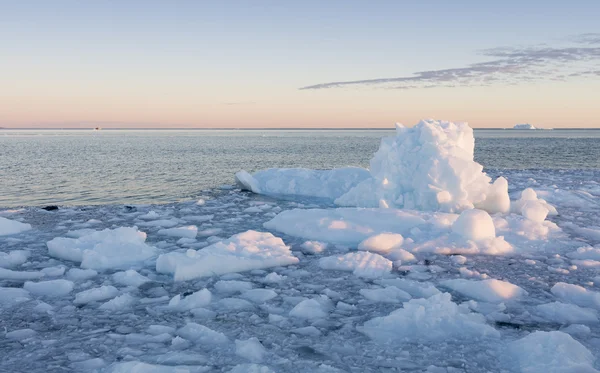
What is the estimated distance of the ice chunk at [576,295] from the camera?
195 inches

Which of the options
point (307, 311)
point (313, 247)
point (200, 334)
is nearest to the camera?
point (200, 334)

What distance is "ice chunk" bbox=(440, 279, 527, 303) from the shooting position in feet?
16.8

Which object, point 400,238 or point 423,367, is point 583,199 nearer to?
point 400,238

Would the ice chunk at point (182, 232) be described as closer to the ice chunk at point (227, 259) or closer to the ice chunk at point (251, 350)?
the ice chunk at point (227, 259)

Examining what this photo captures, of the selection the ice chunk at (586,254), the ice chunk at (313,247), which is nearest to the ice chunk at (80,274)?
the ice chunk at (313,247)

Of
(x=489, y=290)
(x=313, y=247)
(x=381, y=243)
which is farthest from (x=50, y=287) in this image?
→ (x=489, y=290)

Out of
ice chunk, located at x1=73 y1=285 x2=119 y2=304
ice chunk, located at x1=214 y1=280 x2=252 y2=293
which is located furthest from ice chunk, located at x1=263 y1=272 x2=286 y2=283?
ice chunk, located at x1=73 y1=285 x2=119 y2=304

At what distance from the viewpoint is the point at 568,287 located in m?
5.21

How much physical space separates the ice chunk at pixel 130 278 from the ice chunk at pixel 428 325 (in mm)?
2971

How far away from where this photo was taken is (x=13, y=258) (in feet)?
21.8

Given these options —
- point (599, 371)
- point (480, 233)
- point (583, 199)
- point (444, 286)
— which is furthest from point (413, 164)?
point (599, 371)

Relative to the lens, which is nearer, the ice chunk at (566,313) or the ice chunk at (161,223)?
the ice chunk at (566,313)

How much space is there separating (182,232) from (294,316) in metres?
4.33

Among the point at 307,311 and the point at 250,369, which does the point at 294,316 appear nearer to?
the point at 307,311
